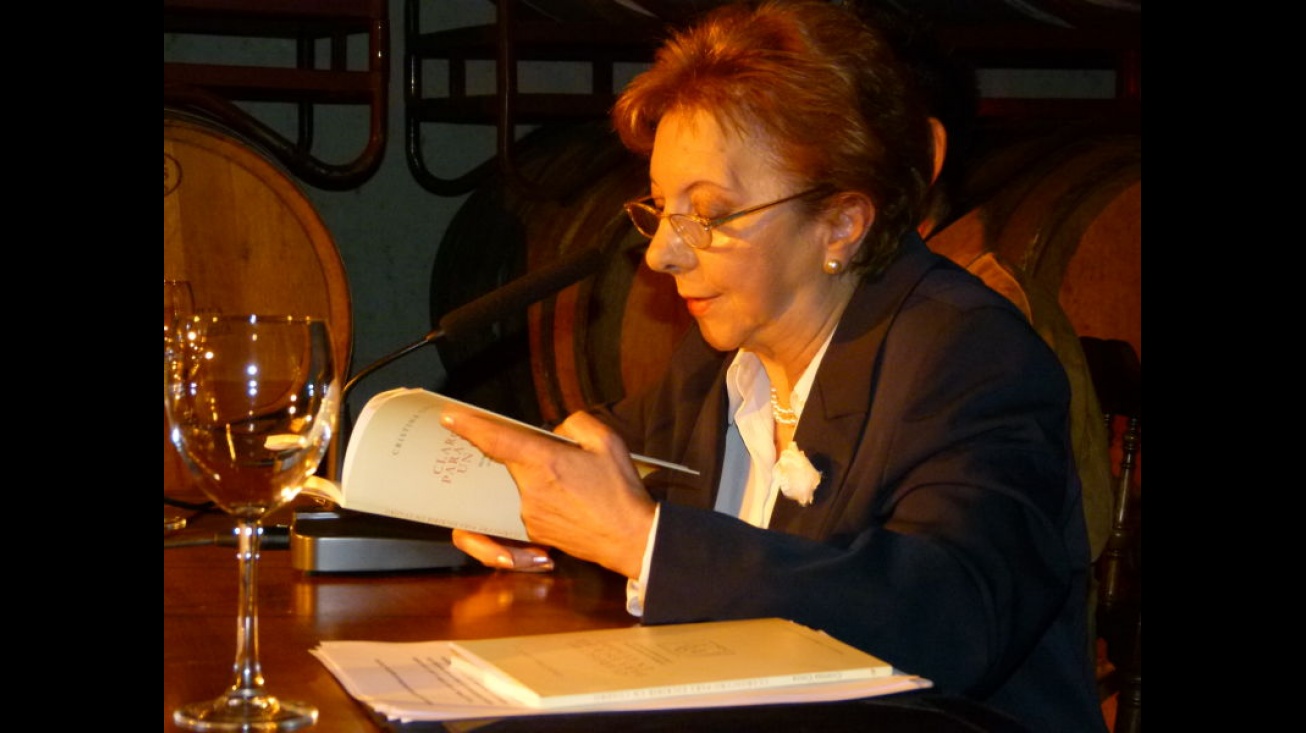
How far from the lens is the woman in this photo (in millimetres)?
1325

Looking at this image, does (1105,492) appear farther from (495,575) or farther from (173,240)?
(173,240)

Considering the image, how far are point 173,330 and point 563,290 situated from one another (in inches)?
84.0

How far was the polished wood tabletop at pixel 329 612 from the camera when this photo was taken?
3.73 feet

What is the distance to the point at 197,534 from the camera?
1.85m

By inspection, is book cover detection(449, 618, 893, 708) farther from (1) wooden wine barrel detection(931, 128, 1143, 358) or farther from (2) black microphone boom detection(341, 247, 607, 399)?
(1) wooden wine barrel detection(931, 128, 1143, 358)

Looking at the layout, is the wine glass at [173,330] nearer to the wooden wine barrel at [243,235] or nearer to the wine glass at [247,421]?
the wine glass at [247,421]

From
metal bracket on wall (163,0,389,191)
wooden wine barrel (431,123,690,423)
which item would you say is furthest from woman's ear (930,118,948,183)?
metal bracket on wall (163,0,389,191)

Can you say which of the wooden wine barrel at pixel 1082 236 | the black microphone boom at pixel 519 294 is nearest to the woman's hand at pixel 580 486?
the black microphone boom at pixel 519 294

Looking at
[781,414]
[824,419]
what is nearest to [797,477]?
[824,419]

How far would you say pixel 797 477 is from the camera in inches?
65.2

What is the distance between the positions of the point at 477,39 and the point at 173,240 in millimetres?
766

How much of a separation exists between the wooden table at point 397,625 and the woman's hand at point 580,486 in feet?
0.23

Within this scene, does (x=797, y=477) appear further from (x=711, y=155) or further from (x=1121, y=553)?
(x=1121, y=553)
